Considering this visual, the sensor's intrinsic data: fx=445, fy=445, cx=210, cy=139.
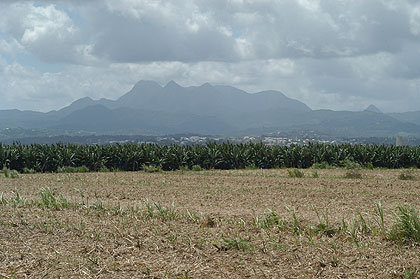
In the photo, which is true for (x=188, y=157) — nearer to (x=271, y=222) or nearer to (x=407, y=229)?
(x=271, y=222)

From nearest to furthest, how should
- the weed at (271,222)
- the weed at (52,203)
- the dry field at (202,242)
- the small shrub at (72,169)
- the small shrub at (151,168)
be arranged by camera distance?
the dry field at (202,242), the weed at (271,222), the weed at (52,203), the small shrub at (151,168), the small shrub at (72,169)

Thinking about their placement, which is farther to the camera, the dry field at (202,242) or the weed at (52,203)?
the weed at (52,203)

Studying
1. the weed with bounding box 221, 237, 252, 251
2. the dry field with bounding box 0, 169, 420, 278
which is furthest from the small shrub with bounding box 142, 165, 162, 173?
the weed with bounding box 221, 237, 252, 251

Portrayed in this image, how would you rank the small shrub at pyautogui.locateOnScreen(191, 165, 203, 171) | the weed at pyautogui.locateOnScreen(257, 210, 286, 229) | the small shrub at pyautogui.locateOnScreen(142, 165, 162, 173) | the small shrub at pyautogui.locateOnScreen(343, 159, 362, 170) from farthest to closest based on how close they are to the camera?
the small shrub at pyautogui.locateOnScreen(191, 165, 203, 171) → the small shrub at pyautogui.locateOnScreen(343, 159, 362, 170) → the small shrub at pyautogui.locateOnScreen(142, 165, 162, 173) → the weed at pyautogui.locateOnScreen(257, 210, 286, 229)

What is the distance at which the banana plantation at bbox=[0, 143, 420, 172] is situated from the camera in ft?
70.7

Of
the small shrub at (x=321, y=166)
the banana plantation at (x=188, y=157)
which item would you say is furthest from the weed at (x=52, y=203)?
the small shrub at (x=321, y=166)

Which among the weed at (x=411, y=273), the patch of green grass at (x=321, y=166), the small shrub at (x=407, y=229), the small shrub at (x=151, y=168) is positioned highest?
the small shrub at (x=407, y=229)

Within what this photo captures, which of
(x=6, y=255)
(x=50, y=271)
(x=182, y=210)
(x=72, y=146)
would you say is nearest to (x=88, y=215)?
(x=182, y=210)

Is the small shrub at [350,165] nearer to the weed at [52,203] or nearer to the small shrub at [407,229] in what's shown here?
the small shrub at [407,229]

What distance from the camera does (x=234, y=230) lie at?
706cm

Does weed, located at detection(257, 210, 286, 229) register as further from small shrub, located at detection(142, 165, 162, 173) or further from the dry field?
small shrub, located at detection(142, 165, 162, 173)

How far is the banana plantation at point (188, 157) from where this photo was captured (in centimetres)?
2156

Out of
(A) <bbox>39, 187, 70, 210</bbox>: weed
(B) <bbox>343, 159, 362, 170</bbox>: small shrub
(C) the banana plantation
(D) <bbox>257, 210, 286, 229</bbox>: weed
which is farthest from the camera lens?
(C) the banana plantation

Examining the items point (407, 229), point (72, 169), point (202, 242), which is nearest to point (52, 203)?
point (202, 242)
